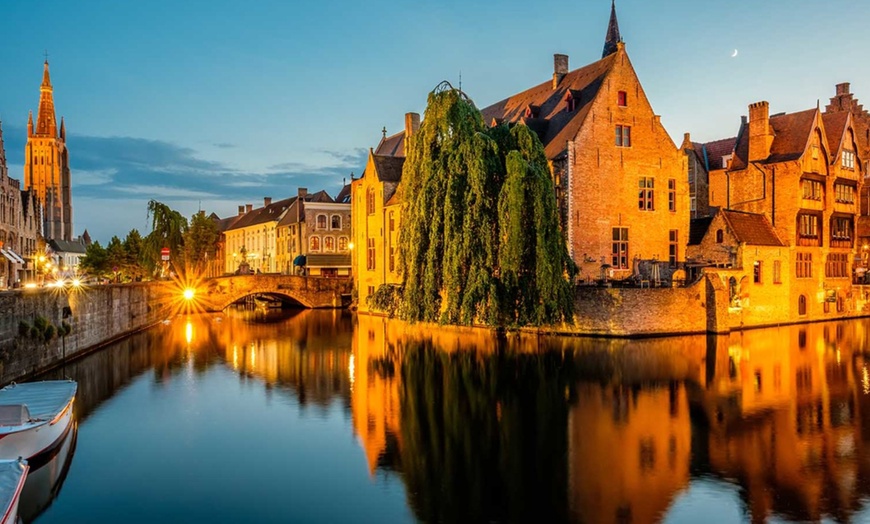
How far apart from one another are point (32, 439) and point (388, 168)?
115 ft

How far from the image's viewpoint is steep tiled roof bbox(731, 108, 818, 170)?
3534cm

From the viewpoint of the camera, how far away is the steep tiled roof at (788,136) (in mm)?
35344

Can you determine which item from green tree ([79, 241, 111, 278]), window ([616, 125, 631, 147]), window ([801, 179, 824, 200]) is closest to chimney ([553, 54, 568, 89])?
window ([616, 125, 631, 147])

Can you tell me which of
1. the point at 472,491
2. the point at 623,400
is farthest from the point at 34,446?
the point at 623,400

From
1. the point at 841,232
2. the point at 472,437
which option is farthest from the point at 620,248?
the point at 472,437

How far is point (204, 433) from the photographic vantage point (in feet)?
51.4

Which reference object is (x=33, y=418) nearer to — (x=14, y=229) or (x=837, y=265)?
(x=14, y=229)

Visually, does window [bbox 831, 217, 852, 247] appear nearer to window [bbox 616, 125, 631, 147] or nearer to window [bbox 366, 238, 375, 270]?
window [bbox 616, 125, 631, 147]

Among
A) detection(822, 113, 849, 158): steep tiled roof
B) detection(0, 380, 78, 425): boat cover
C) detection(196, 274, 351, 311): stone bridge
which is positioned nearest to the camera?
detection(0, 380, 78, 425): boat cover

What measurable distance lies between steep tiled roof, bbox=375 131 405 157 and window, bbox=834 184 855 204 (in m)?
27.8

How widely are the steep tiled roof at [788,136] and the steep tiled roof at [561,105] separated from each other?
957cm

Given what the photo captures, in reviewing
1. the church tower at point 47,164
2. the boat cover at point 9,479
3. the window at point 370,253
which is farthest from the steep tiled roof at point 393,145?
the church tower at point 47,164

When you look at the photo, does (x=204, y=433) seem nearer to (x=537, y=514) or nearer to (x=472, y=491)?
(x=472, y=491)

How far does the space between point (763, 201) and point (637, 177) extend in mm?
7088
